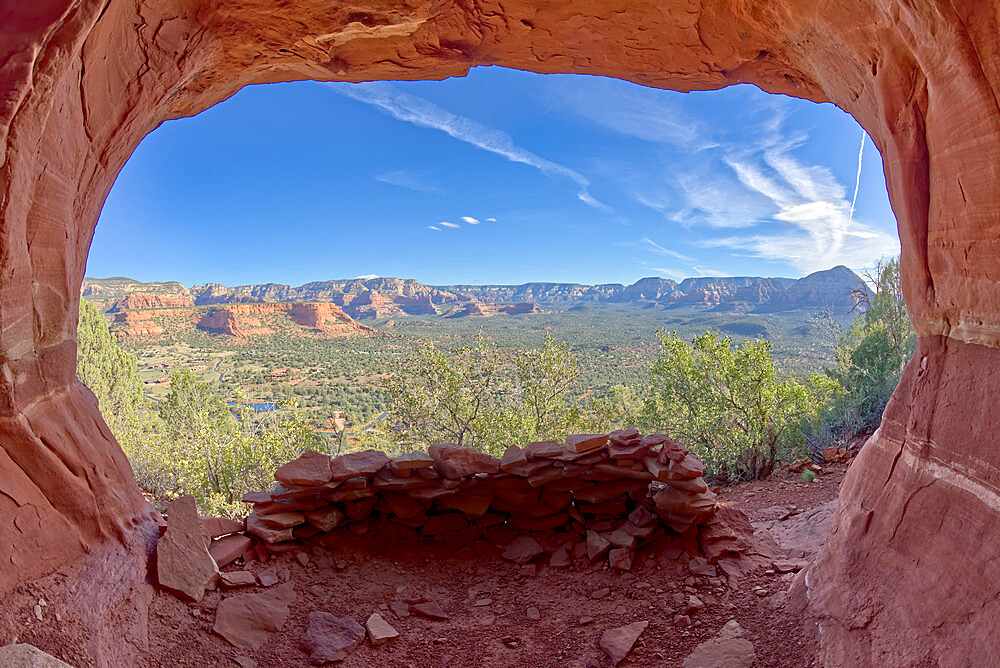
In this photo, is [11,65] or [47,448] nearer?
[11,65]

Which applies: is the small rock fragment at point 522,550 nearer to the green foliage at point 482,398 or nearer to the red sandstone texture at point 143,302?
the green foliage at point 482,398

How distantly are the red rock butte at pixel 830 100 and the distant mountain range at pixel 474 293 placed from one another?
54.9m

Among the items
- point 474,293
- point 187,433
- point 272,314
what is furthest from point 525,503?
point 474,293

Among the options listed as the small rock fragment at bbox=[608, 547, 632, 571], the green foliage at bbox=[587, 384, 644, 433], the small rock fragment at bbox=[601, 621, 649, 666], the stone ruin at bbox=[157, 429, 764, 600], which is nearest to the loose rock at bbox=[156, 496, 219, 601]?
the stone ruin at bbox=[157, 429, 764, 600]

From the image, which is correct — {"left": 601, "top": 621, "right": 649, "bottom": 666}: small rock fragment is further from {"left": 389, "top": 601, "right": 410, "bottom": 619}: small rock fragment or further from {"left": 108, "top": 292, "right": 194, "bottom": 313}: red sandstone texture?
{"left": 108, "top": 292, "right": 194, "bottom": 313}: red sandstone texture

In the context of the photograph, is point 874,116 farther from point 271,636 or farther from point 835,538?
point 271,636

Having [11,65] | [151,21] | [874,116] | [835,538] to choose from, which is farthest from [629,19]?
[835,538]

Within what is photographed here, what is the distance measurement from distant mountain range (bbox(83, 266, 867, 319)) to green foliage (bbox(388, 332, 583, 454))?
48.7 metres

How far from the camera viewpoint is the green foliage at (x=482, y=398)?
13.0m

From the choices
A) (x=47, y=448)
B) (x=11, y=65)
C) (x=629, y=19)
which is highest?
(x=629, y=19)

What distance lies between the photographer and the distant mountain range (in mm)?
71562

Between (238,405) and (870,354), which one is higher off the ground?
(870,354)

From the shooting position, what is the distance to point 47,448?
3.42 metres

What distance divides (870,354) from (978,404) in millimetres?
9637
